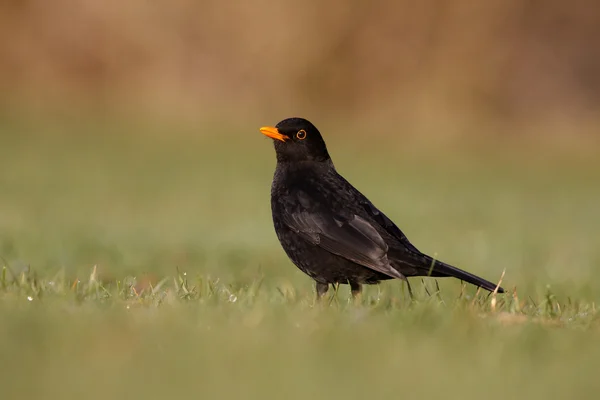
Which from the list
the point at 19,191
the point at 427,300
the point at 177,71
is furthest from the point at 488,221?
the point at 177,71

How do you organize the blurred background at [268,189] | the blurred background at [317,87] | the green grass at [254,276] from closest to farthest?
the green grass at [254,276]
the blurred background at [268,189]
the blurred background at [317,87]

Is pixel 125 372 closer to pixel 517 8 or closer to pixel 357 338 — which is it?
pixel 357 338

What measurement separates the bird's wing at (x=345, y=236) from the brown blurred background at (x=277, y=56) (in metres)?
17.4

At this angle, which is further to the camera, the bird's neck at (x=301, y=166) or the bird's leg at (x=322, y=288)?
the bird's neck at (x=301, y=166)

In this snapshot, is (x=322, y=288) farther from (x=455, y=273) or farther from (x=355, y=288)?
(x=455, y=273)

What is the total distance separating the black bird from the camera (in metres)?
6.48

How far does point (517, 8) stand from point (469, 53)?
1697 mm

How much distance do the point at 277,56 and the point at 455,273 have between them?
18975mm

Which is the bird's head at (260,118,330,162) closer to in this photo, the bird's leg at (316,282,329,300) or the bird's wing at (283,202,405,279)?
the bird's wing at (283,202,405,279)

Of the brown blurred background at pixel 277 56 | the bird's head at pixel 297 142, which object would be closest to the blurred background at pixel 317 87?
the brown blurred background at pixel 277 56

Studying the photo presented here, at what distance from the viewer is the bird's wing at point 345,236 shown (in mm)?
6410

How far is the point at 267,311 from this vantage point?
17.6ft

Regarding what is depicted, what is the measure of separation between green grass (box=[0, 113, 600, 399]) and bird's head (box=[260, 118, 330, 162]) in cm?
81

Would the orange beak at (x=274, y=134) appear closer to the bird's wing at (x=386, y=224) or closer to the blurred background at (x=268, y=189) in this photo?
the bird's wing at (x=386, y=224)
